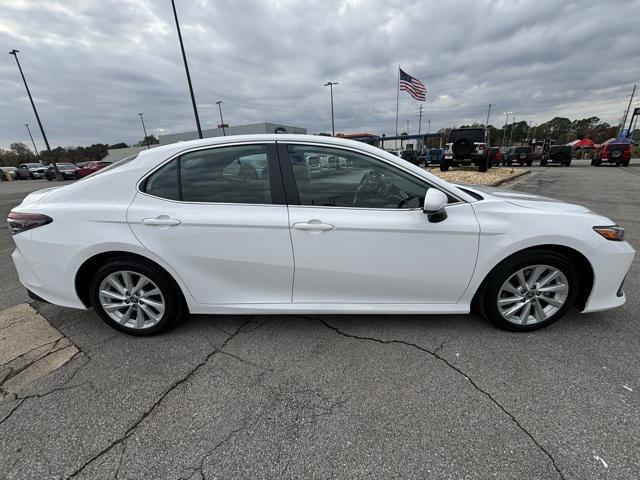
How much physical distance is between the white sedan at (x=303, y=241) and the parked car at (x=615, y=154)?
30.1 m

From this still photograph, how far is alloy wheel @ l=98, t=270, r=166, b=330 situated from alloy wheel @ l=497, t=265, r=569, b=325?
2812mm

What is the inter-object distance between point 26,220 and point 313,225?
2.29 metres

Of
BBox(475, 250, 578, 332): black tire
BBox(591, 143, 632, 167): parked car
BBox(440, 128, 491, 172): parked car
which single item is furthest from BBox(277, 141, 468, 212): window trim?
BBox(591, 143, 632, 167): parked car

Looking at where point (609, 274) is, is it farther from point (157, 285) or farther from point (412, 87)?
point (412, 87)

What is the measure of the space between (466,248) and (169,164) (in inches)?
94.5

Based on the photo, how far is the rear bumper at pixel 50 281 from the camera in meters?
2.59

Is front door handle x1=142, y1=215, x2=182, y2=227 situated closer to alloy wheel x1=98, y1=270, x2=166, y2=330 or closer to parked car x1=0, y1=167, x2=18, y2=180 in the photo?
alloy wheel x1=98, y1=270, x2=166, y2=330

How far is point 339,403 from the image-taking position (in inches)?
78.7

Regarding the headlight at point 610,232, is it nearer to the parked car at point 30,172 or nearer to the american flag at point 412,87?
the american flag at point 412,87

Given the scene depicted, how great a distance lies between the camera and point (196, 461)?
166 centimetres

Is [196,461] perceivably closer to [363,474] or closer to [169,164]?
[363,474]

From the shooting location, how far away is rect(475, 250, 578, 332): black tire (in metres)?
2.46

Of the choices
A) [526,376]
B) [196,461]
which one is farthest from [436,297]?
[196,461]

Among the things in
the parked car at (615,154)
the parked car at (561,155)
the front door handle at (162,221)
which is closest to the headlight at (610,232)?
the front door handle at (162,221)
